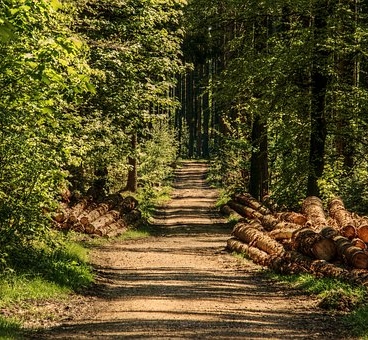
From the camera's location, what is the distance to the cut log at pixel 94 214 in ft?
67.4

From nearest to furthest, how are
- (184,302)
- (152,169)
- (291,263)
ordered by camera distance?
1. (184,302)
2. (291,263)
3. (152,169)

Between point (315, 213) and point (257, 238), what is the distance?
1742 millimetres

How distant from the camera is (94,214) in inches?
846

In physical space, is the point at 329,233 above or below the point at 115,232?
above

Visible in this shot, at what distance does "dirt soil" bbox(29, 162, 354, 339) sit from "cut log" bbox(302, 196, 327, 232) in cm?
186

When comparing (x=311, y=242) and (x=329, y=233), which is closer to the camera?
(x=311, y=242)

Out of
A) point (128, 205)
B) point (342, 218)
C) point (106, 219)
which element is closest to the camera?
point (342, 218)

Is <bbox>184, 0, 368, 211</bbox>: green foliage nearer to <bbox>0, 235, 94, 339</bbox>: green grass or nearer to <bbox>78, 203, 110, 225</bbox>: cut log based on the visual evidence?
Answer: <bbox>78, 203, 110, 225</bbox>: cut log

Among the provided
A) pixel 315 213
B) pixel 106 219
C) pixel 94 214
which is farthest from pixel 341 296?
pixel 106 219

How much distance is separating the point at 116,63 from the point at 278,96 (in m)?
5.50

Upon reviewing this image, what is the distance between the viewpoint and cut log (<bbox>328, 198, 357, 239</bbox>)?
1373 centimetres

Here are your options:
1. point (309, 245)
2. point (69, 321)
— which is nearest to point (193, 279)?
point (309, 245)

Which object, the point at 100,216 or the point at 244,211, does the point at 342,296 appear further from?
the point at 244,211

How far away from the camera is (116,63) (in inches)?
795
